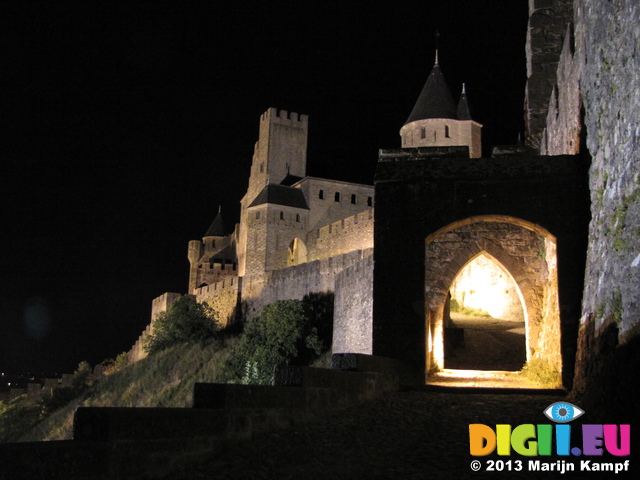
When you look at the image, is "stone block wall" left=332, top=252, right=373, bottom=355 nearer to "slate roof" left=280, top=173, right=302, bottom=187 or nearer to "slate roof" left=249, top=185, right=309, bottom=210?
"slate roof" left=249, top=185, right=309, bottom=210

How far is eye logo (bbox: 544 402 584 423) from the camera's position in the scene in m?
6.82

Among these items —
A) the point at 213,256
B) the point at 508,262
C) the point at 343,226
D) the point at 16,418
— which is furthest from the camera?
the point at 213,256

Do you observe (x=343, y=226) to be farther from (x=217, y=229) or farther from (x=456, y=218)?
(x=456, y=218)

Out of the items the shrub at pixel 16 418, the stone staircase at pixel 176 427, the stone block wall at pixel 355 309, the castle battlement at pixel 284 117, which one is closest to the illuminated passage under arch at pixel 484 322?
the stone block wall at pixel 355 309

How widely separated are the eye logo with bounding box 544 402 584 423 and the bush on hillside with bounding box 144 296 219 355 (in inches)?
1356

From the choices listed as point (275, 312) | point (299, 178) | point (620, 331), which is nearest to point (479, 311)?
point (275, 312)

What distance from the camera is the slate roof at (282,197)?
4800 centimetres

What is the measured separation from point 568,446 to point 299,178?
48.2 metres

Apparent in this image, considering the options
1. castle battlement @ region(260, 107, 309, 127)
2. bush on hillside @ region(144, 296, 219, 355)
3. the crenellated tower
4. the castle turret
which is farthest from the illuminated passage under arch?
the castle turret

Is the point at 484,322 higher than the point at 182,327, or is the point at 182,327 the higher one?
the point at 484,322

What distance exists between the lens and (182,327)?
41969 millimetres

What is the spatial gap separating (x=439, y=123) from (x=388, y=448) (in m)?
33.5

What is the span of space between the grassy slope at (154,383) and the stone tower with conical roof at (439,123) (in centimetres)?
1452

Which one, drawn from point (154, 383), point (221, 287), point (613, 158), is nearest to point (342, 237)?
point (221, 287)
